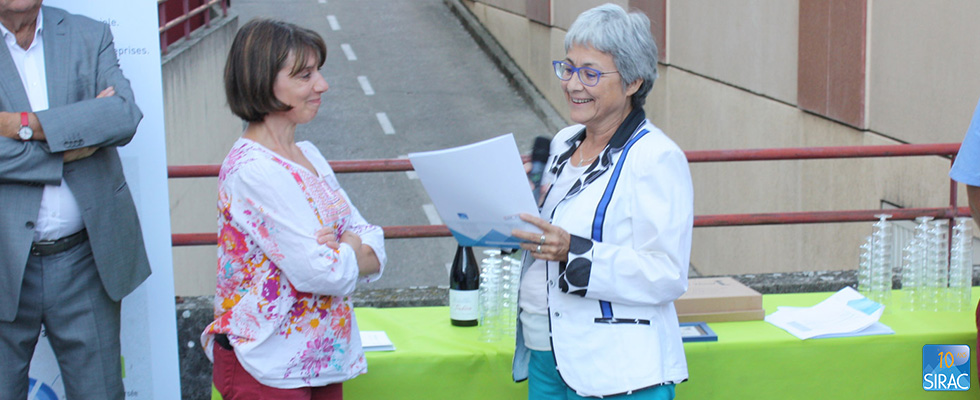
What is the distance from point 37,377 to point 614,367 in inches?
76.3

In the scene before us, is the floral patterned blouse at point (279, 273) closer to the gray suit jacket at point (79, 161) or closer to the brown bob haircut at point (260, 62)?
the brown bob haircut at point (260, 62)

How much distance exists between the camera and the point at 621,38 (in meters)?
2.51

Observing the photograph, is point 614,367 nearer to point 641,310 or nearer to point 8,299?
point 641,310

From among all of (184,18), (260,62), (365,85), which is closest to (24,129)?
(260,62)

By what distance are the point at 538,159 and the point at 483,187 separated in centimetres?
47

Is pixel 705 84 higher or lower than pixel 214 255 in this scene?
higher

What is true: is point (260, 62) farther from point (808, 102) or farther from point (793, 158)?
point (808, 102)

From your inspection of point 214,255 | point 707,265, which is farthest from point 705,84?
point 214,255

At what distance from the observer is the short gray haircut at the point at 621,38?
98.7 inches

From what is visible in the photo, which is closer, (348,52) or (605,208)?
(605,208)

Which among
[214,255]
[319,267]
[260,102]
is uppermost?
[260,102]

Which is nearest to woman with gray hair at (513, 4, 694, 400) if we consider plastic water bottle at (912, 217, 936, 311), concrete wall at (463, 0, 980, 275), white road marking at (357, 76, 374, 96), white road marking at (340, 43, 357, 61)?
plastic water bottle at (912, 217, 936, 311)

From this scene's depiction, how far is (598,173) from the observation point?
2521mm

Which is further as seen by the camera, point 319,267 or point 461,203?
point 461,203
